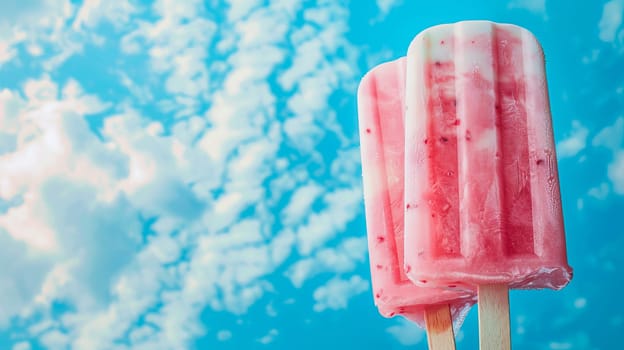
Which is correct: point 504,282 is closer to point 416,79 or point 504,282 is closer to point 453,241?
point 453,241

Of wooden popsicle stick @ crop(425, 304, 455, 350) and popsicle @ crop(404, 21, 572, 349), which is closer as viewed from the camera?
popsicle @ crop(404, 21, 572, 349)

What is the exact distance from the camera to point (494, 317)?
2.24 metres

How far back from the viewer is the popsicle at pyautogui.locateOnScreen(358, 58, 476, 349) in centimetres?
253

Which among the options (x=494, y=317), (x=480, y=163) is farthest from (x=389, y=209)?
(x=494, y=317)

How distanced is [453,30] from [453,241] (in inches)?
30.6

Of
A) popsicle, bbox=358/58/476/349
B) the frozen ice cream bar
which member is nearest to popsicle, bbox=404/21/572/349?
the frozen ice cream bar

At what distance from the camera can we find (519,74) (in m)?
2.47

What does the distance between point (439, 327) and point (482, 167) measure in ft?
2.03

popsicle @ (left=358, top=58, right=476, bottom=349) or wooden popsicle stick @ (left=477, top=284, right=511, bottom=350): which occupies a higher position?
popsicle @ (left=358, top=58, right=476, bottom=349)

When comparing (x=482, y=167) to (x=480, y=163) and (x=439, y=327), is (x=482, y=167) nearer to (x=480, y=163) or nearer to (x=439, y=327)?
(x=480, y=163)

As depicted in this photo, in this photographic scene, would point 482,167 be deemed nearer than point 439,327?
Yes

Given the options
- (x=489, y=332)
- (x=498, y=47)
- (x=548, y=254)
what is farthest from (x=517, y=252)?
(x=498, y=47)

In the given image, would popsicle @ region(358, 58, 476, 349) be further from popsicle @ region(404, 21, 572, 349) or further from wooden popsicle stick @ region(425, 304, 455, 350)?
popsicle @ region(404, 21, 572, 349)

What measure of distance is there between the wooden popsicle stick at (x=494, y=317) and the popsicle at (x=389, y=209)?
0.59ft
